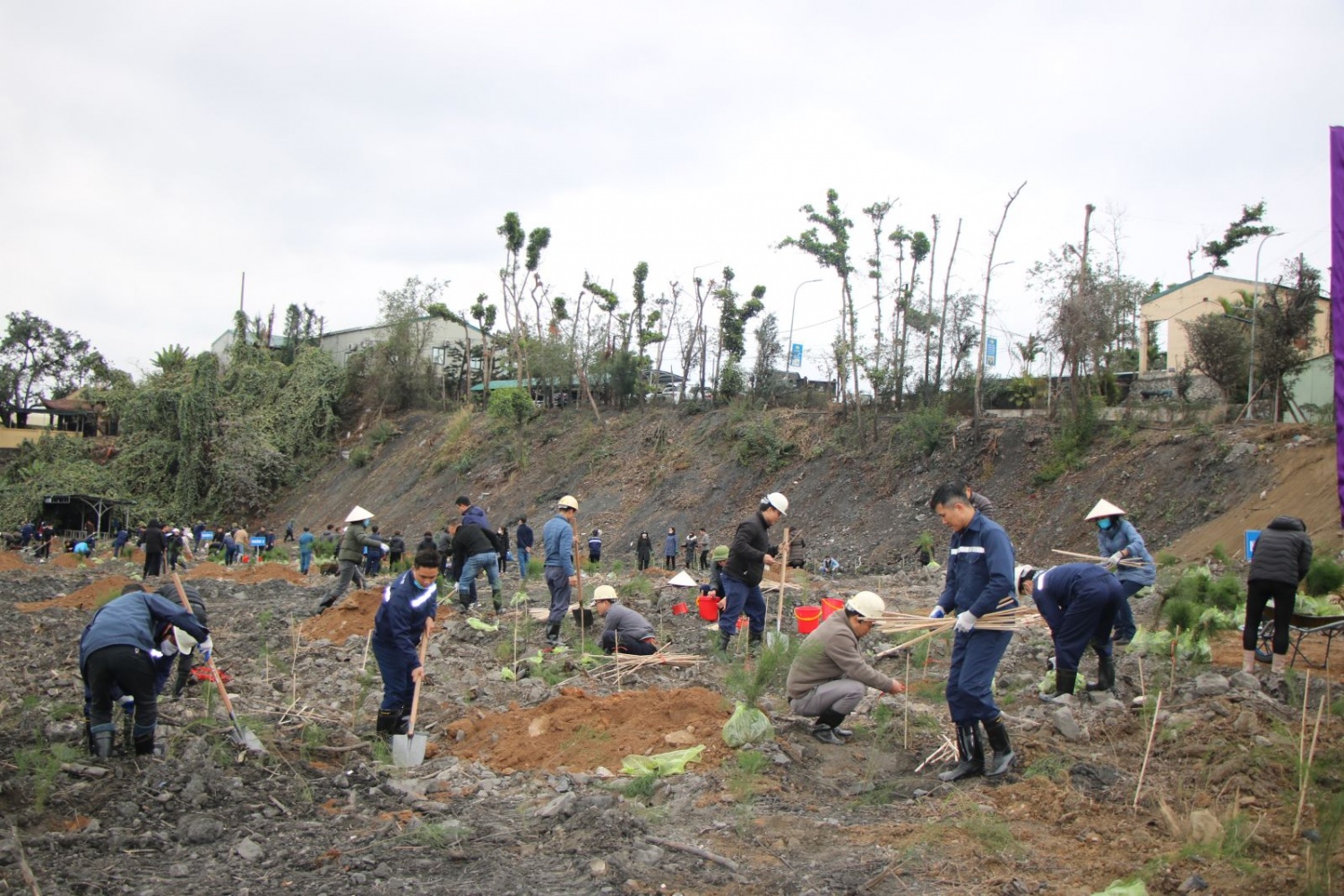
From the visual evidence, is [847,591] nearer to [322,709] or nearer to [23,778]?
[322,709]

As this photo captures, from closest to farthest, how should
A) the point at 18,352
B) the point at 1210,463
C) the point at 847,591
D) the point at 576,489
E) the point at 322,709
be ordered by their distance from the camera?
the point at 322,709, the point at 847,591, the point at 1210,463, the point at 576,489, the point at 18,352

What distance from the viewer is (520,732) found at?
268 inches

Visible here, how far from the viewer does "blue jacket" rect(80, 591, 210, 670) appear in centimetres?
609

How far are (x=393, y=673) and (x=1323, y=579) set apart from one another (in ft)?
24.8

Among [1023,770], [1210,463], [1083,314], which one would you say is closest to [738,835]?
[1023,770]

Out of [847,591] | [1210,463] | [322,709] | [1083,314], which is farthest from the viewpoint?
[1083,314]

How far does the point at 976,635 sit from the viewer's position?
221 inches

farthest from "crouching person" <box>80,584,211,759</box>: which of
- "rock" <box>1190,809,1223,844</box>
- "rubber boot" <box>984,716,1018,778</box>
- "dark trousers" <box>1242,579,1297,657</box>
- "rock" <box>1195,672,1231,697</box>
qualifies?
"dark trousers" <box>1242,579,1297,657</box>

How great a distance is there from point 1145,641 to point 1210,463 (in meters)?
13.0

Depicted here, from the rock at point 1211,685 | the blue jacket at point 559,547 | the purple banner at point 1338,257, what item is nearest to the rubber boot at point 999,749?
the rock at point 1211,685

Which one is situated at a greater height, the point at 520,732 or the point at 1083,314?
the point at 1083,314

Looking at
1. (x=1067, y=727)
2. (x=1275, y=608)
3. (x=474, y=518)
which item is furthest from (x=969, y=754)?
(x=474, y=518)

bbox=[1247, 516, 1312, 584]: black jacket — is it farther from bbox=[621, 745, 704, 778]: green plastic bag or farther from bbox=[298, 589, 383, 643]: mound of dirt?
bbox=[298, 589, 383, 643]: mound of dirt

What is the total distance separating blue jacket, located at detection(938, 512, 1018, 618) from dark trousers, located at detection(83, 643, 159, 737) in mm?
4950
